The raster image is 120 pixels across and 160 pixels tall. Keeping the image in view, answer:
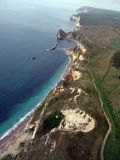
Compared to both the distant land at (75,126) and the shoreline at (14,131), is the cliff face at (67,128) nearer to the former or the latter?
the distant land at (75,126)

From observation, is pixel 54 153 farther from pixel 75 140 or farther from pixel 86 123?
pixel 86 123

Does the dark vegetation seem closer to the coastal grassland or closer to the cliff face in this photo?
the coastal grassland

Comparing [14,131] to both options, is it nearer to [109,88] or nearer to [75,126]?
[75,126]

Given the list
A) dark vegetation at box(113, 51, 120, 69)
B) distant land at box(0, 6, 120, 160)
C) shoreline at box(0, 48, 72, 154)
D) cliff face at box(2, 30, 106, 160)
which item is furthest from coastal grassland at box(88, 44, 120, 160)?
Result: shoreline at box(0, 48, 72, 154)

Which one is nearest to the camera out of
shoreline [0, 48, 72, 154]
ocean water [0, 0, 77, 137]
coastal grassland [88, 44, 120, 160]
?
coastal grassland [88, 44, 120, 160]

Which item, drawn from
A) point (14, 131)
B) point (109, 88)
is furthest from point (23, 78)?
point (14, 131)

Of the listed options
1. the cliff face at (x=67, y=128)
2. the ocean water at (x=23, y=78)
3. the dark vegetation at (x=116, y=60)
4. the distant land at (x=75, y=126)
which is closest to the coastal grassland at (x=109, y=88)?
the distant land at (x=75, y=126)
